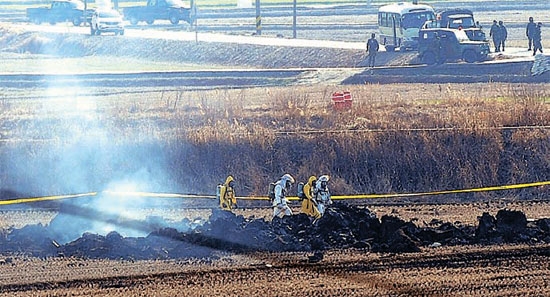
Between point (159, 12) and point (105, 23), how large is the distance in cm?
760

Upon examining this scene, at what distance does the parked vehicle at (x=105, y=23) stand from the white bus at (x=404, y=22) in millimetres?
18153

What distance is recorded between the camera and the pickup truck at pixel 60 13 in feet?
207

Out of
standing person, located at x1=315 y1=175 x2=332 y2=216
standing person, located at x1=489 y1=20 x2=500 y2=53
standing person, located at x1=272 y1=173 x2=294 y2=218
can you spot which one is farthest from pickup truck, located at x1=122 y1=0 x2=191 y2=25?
standing person, located at x1=315 y1=175 x2=332 y2=216

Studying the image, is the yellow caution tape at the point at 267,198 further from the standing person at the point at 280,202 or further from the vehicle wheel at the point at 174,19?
the vehicle wheel at the point at 174,19

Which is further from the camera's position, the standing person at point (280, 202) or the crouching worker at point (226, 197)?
the crouching worker at point (226, 197)

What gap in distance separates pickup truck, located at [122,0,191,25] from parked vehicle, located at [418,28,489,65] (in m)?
26.8

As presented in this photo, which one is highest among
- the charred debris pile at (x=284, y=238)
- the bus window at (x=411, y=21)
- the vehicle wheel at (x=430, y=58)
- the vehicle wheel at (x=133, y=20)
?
the bus window at (x=411, y=21)

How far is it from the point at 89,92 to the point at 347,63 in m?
10.7

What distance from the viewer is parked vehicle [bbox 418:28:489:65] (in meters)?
36.6

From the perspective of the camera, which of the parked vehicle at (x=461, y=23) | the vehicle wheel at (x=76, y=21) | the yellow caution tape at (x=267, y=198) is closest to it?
the yellow caution tape at (x=267, y=198)

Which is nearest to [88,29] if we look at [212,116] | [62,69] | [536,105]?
[62,69]

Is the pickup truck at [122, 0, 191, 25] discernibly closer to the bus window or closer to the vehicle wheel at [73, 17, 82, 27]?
the vehicle wheel at [73, 17, 82, 27]

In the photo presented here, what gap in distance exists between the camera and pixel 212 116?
83.4 feet

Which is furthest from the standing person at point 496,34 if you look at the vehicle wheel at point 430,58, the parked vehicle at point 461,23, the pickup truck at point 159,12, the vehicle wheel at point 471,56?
the pickup truck at point 159,12
